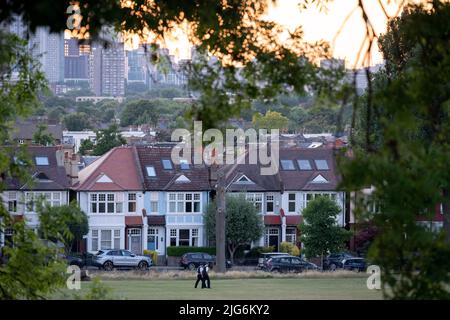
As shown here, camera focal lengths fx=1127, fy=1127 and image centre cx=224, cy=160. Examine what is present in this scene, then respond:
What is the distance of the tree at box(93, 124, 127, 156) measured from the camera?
3671 inches

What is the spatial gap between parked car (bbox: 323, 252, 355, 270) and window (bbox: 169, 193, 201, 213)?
34.2ft

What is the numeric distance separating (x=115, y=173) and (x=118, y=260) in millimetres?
10665

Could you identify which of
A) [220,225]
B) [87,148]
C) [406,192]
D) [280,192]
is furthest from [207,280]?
[87,148]

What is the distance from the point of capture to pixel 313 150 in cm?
7188

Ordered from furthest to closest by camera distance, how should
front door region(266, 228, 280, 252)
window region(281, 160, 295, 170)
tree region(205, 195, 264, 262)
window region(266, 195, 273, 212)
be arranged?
window region(281, 160, 295, 170) < window region(266, 195, 273, 212) < front door region(266, 228, 280, 252) < tree region(205, 195, 264, 262)

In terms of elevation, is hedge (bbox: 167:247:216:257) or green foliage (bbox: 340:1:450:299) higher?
green foliage (bbox: 340:1:450:299)

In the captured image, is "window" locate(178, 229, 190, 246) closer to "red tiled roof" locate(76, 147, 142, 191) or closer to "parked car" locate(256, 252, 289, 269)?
"red tiled roof" locate(76, 147, 142, 191)

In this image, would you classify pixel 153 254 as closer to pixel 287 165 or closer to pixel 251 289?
pixel 287 165

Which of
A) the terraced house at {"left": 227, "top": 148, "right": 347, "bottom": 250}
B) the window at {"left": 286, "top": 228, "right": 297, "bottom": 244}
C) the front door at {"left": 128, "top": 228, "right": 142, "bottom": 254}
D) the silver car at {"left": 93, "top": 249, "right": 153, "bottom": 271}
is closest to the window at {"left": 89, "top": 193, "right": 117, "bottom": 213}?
the front door at {"left": 128, "top": 228, "right": 142, "bottom": 254}

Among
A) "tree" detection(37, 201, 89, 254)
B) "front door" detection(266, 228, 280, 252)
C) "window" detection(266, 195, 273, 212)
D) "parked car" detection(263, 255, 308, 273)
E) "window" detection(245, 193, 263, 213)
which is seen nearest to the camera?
"tree" detection(37, 201, 89, 254)

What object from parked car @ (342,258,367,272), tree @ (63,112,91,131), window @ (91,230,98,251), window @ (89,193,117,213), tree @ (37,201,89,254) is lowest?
parked car @ (342,258,367,272)
